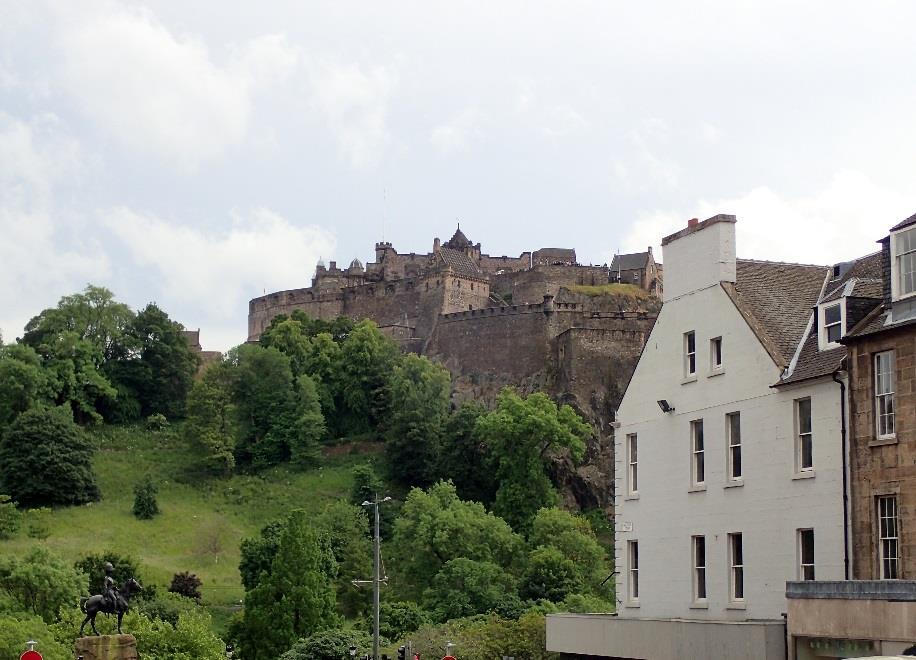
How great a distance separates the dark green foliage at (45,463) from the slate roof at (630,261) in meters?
57.1

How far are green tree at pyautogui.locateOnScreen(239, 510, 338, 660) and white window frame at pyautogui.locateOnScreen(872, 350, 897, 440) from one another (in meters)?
50.8

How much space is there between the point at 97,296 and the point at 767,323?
12579cm

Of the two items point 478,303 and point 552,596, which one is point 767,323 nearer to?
point 552,596

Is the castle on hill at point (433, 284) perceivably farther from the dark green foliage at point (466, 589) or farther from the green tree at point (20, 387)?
the dark green foliage at point (466, 589)

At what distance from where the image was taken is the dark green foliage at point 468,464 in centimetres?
12181

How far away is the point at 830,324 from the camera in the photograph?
112 feet

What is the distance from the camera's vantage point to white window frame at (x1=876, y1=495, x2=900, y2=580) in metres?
30.8

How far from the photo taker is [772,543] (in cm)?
3497

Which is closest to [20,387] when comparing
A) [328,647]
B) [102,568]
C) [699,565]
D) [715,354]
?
[102,568]

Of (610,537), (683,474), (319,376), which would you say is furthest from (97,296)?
(683,474)

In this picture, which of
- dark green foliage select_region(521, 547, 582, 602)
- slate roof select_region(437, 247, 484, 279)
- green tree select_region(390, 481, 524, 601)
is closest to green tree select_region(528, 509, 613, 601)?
dark green foliage select_region(521, 547, 582, 602)

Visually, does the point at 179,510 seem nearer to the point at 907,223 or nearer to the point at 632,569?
the point at 632,569

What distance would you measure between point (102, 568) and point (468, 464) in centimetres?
3705

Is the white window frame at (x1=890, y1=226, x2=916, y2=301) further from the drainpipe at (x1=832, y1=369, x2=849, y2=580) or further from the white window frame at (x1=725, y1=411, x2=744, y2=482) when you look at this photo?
the white window frame at (x1=725, y1=411, x2=744, y2=482)
